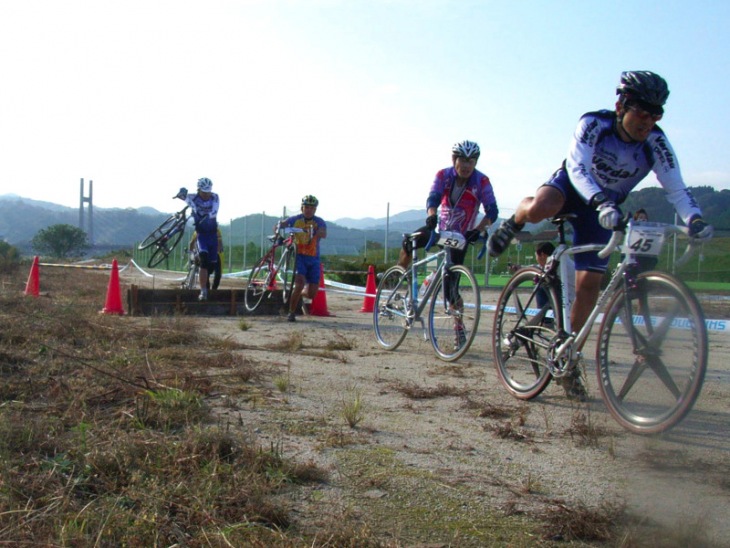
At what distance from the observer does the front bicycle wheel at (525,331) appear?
442cm

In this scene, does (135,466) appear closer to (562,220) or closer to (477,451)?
(477,451)

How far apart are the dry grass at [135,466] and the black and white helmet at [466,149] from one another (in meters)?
3.05

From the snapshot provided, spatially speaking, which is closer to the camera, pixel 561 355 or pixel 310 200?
pixel 561 355

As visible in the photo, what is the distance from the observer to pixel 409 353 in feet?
22.7

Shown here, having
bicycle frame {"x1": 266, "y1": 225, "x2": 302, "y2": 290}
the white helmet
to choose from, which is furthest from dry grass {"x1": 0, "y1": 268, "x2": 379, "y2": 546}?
the white helmet

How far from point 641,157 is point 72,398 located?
3.32 m

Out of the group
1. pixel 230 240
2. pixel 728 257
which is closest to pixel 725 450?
pixel 728 257

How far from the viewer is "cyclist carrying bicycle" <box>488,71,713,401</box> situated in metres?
3.73

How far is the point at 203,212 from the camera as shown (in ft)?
37.8

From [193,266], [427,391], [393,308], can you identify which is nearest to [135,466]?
[427,391]

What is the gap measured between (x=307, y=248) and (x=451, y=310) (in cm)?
437

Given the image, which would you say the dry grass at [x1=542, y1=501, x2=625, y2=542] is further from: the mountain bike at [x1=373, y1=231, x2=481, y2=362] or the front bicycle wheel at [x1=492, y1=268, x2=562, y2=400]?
the mountain bike at [x1=373, y1=231, x2=481, y2=362]

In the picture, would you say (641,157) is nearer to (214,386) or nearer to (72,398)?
(214,386)

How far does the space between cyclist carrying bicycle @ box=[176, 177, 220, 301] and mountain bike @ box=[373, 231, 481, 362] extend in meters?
4.87
